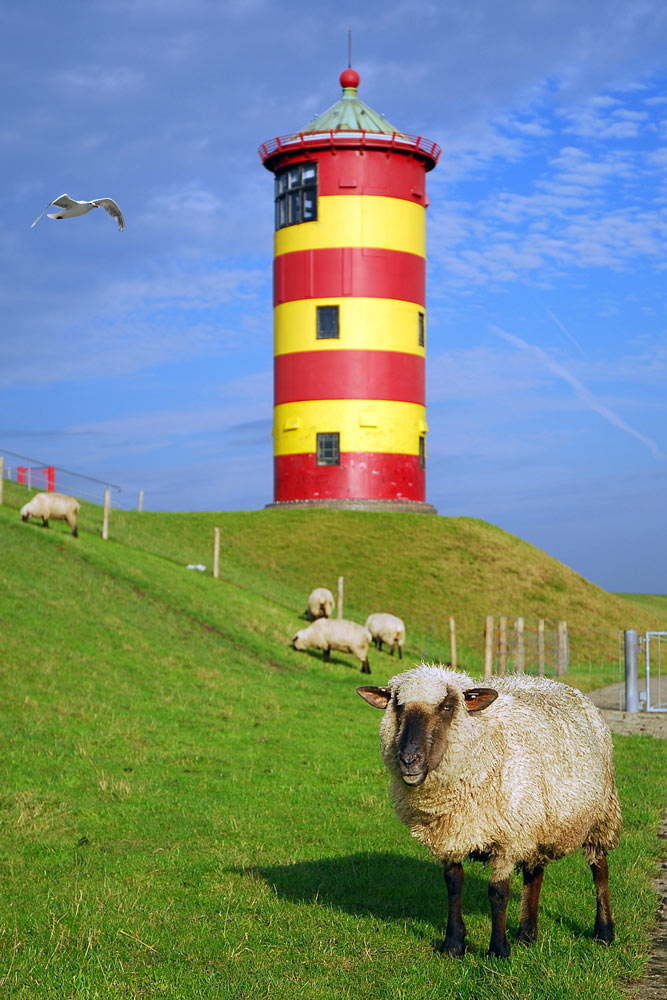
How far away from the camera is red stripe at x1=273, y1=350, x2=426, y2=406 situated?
150ft

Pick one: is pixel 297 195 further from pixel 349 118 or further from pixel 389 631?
pixel 389 631

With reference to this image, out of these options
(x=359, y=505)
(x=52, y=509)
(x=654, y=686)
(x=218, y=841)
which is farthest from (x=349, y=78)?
(x=218, y=841)

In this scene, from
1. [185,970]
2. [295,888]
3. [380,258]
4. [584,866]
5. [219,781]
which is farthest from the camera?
[380,258]

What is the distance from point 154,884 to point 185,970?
6.26 ft

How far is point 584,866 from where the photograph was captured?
887 cm

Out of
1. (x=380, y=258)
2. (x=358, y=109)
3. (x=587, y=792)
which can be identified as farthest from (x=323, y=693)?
(x=358, y=109)

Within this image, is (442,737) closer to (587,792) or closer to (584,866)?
(587,792)

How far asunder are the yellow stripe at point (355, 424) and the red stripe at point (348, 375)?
0.38 m

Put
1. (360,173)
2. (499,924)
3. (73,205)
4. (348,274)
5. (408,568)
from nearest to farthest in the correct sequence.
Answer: (499,924), (73,205), (408,568), (348,274), (360,173)

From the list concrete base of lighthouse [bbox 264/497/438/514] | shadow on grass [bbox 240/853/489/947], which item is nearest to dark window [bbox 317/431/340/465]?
concrete base of lighthouse [bbox 264/497/438/514]

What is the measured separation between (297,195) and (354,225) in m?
3.60

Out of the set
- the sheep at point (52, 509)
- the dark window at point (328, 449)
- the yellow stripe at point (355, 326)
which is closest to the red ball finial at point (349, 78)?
the yellow stripe at point (355, 326)

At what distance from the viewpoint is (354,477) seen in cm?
4625

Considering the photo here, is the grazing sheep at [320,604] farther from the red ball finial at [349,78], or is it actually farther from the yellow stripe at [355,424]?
the red ball finial at [349,78]
